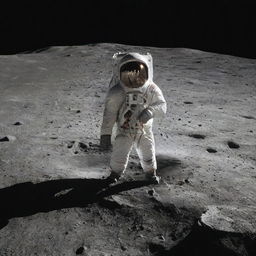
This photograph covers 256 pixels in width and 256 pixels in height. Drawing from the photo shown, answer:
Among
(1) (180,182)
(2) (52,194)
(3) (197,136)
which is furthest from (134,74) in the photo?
(3) (197,136)

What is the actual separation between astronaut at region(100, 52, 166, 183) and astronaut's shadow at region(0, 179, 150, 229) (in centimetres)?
13

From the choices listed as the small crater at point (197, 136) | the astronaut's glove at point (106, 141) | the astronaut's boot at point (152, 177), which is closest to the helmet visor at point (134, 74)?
the astronaut's glove at point (106, 141)

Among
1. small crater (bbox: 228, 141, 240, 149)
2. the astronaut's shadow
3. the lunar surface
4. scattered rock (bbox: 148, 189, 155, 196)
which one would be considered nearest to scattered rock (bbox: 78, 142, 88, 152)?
the lunar surface

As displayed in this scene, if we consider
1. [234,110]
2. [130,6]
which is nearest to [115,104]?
[234,110]

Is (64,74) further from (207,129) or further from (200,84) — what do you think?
(207,129)

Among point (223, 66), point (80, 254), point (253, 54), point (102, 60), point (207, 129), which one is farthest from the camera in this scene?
point (253, 54)

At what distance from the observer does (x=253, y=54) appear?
29.2 feet

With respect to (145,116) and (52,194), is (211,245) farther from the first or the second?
(52,194)

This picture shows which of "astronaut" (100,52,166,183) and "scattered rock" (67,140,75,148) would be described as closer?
"astronaut" (100,52,166,183)

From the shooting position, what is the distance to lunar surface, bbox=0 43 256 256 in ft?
7.13

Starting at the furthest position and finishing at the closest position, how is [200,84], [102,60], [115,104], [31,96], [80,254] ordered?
[102,60] → [200,84] → [31,96] → [115,104] → [80,254]

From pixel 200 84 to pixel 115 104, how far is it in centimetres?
335

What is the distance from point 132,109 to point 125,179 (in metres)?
0.54

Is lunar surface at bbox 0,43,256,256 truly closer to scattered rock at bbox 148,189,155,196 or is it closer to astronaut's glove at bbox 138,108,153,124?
scattered rock at bbox 148,189,155,196
